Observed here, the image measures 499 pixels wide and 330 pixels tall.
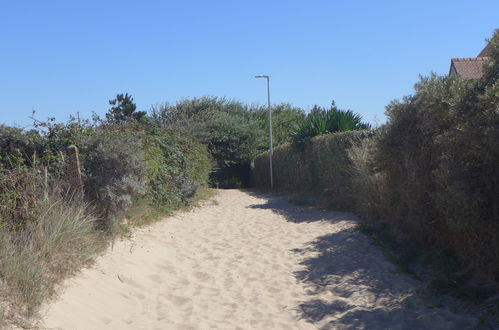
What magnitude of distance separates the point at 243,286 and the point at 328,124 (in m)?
9.70

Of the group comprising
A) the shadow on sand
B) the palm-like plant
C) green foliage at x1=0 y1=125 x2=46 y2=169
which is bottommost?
the shadow on sand

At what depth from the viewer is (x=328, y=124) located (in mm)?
15234

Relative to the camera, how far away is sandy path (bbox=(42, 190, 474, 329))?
502 cm

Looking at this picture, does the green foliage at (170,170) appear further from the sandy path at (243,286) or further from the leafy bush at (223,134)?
the leafy bush at (223,134)

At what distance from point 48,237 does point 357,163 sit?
715 centimetres

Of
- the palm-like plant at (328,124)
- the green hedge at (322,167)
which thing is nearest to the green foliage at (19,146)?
the green hedge at (322,167)

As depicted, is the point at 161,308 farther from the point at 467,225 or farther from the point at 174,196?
the point at 174,196

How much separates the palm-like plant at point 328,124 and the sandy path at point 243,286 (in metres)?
5.76

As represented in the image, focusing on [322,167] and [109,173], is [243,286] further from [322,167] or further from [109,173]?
[322,167]

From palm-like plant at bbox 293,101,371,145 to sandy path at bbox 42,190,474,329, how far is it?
5761 mm

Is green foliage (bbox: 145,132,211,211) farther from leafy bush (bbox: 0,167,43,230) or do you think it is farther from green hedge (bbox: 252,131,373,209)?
green hedge (bbox: 252,131,373,209)

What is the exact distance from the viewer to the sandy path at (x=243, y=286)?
502 cm

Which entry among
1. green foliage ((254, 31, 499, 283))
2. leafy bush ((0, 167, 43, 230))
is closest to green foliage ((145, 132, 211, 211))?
leafy bush ((0, 167, 43, 230))

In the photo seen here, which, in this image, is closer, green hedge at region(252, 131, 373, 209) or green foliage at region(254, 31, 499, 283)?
green foliage at region(254, 31, 499, 283)
